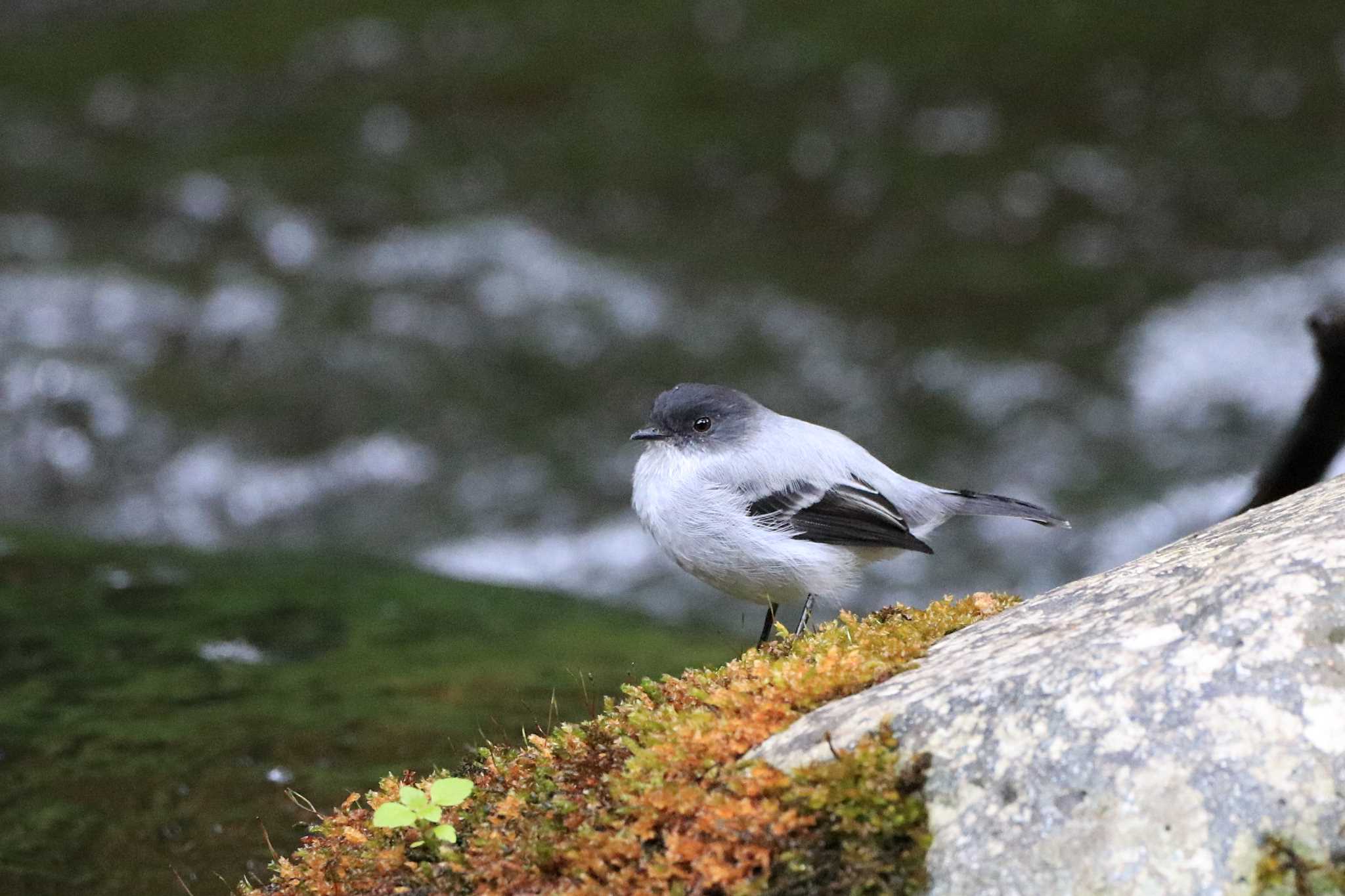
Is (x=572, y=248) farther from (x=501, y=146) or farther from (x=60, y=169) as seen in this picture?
(x=60, y=169)

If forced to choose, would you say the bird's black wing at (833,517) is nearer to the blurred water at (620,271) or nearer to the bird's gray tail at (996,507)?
the bird's gray tail at (996,507)

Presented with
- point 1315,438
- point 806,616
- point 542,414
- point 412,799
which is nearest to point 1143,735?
point 412,799

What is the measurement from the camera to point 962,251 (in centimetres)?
1398

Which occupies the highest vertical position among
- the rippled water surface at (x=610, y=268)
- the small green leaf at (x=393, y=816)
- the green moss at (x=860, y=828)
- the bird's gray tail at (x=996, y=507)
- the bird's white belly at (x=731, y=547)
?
the rippled water surface at (x=610, y=268)

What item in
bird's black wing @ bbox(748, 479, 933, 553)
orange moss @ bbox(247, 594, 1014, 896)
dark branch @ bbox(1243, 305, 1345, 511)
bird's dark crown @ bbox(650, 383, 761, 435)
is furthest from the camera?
dark branch @ bbox(1243, 305, 1345, 511)

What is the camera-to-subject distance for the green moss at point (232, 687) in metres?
5.00

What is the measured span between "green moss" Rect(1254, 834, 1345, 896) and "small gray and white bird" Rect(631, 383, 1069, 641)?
2.51 m

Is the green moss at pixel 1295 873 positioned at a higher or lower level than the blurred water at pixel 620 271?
lower

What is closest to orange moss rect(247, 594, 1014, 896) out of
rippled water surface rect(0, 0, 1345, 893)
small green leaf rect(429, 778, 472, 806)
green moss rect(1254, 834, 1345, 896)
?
small green leaf rect(429, 778, 472, 806)

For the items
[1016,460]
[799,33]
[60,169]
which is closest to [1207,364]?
[1016,460]

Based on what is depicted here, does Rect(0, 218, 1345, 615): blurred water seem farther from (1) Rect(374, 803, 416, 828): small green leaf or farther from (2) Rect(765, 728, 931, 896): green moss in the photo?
(2) Rect(765, 728, 931, 896): green moss

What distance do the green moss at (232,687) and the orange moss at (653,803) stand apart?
2.56 ft

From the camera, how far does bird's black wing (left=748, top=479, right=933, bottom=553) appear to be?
5.21m

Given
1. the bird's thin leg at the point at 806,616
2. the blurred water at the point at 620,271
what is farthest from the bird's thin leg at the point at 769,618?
the blurred water at the point at 620,271
